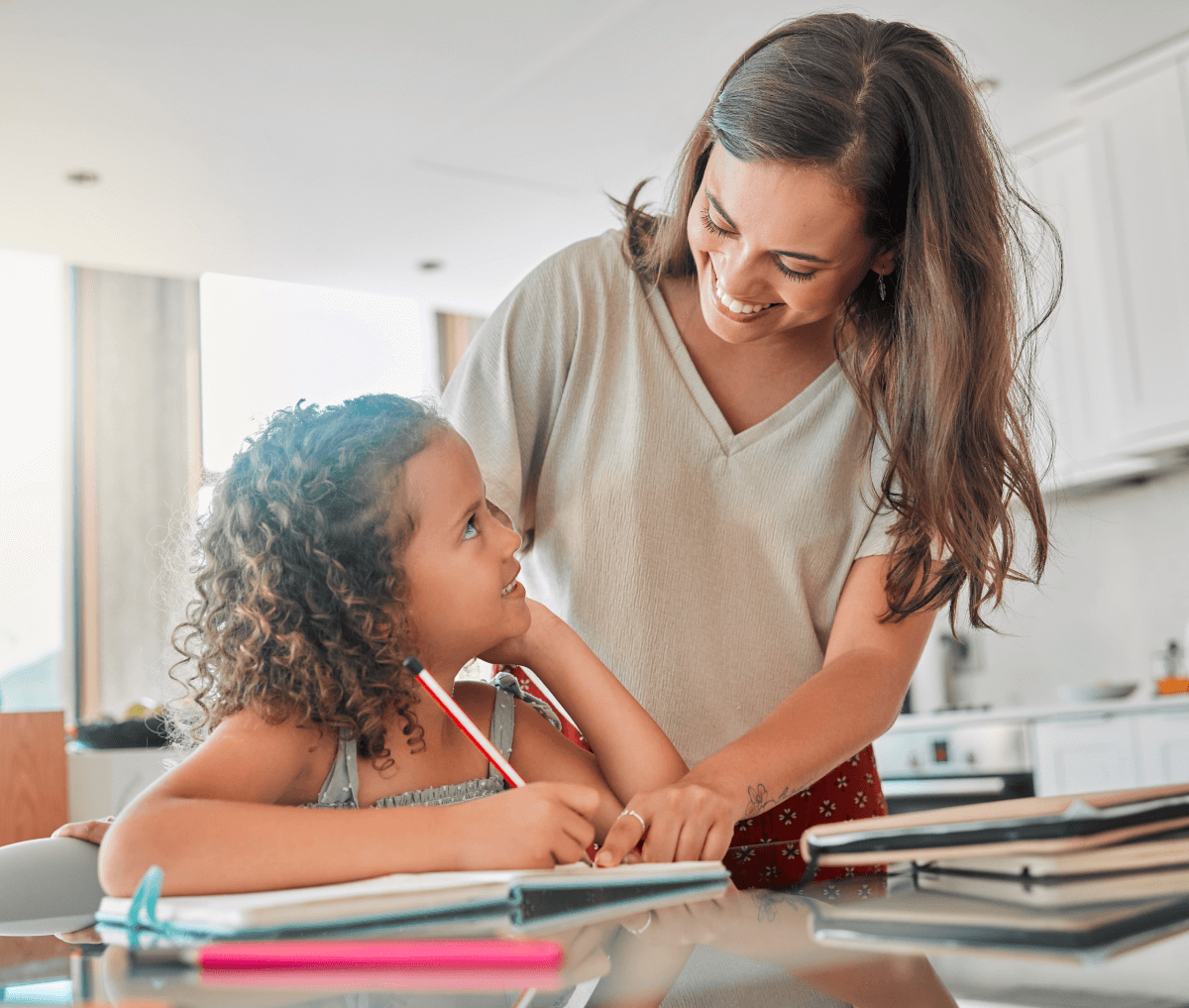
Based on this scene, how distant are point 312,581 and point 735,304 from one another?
482 mm

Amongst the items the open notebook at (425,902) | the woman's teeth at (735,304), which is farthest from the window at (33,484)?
the open notebook at (425,902)

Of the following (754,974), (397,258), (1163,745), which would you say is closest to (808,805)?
(754,974)

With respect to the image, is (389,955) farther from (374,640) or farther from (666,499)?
(666,499)

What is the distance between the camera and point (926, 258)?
1106 millimetres

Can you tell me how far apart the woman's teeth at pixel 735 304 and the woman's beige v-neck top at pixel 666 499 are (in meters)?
0.13

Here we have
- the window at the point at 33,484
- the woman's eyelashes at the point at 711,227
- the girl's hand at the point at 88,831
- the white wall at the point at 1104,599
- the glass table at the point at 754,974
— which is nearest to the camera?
the glass table at the point at 754,974

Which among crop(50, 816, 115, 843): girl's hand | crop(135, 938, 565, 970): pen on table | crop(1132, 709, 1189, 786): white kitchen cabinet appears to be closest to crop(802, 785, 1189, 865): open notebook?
crop(135, 938, 565, 970): pen on table

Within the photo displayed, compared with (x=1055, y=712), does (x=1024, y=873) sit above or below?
above

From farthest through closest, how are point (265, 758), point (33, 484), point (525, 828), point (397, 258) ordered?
point (397, 258)
point (33, 484)
point (265, 758)
point (525, 828)

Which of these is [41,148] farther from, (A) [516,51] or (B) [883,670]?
(B) [883,670]

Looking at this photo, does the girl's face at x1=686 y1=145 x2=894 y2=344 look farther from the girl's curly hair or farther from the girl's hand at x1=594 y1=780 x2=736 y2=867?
the girl's hand at x1=594 y1=780 x2=736 y2=867

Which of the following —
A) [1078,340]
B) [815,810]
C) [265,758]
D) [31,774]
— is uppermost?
[1078,340]

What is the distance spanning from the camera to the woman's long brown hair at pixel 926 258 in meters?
1.08

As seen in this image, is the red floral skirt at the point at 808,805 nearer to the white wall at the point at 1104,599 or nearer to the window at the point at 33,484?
the white wall at the point at 1104,599
